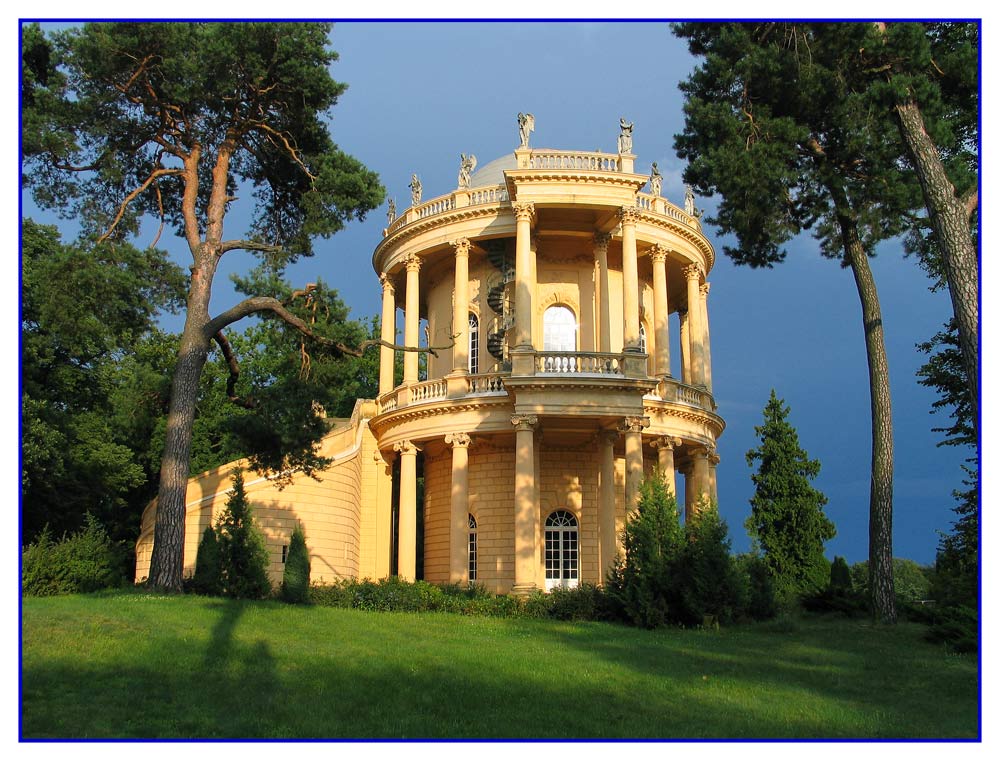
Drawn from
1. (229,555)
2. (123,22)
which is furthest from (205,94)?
(229,555)

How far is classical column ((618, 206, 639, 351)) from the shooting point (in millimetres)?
29422

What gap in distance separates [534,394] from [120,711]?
60.9 feet

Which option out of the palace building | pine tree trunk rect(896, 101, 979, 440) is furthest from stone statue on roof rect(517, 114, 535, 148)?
pine tree trunk rect(896, 101, 979, 440)

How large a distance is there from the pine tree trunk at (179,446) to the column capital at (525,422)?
32.3ft

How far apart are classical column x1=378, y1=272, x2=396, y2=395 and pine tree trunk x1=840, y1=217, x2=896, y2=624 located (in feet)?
56.4

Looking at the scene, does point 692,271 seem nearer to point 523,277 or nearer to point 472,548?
point 523,277

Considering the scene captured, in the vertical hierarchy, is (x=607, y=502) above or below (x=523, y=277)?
below

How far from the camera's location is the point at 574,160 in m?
30.6

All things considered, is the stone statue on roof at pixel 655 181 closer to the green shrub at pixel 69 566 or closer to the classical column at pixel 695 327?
the classical column at pixel 695 327

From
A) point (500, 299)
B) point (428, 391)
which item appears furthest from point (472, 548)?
point (500, 299)

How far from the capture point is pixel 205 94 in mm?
22359

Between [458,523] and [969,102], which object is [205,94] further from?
[969,102]

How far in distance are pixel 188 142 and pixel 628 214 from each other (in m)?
14.2

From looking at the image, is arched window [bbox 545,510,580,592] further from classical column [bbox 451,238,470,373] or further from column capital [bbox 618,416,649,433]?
classical column [bbox 451,238,470,373]
